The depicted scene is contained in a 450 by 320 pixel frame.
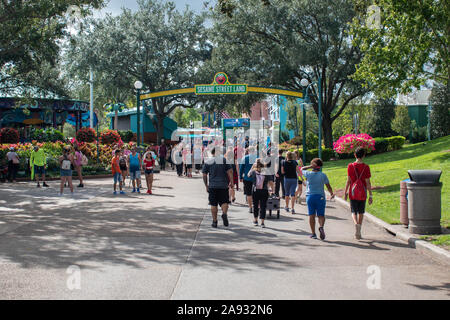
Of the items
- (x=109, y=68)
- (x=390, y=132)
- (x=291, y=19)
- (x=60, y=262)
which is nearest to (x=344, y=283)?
(x=60, y=262)

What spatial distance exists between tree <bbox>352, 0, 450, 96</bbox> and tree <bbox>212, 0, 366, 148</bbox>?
329 inches

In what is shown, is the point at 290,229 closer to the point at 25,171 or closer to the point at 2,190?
the point at 2,190

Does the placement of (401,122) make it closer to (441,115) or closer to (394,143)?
(441,115)

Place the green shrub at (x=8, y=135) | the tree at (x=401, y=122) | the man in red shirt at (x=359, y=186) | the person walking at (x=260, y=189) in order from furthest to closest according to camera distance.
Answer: the tree at (x=401, y=122)
the green shrub at (x=8, y=135)
the person walking at (x=260, y=189)
the man in red shirt at (x=359, y=186)

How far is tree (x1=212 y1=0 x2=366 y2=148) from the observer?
31.6m

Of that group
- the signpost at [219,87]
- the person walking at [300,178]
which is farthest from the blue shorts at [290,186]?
the signpost at [219,87]

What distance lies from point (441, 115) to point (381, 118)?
7133mm

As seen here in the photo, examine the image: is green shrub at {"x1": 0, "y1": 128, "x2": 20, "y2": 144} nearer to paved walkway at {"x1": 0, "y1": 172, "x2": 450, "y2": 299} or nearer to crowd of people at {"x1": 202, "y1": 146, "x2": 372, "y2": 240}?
paved walkway at {"x1": 0, "y1": 172, "x2": 450, "y2": 299}

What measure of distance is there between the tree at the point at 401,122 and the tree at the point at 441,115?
147 inches

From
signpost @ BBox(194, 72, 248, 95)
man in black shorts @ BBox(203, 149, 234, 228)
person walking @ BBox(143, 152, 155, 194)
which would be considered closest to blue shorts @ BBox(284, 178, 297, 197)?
man in black shorts @ BBox(203, 149, 234, 228)

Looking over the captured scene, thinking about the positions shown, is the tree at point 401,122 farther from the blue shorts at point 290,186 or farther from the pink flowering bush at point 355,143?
the blue shorts at point 290,186

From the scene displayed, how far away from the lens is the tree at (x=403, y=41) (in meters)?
16.0

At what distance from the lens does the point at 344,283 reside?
6082 millimetres
